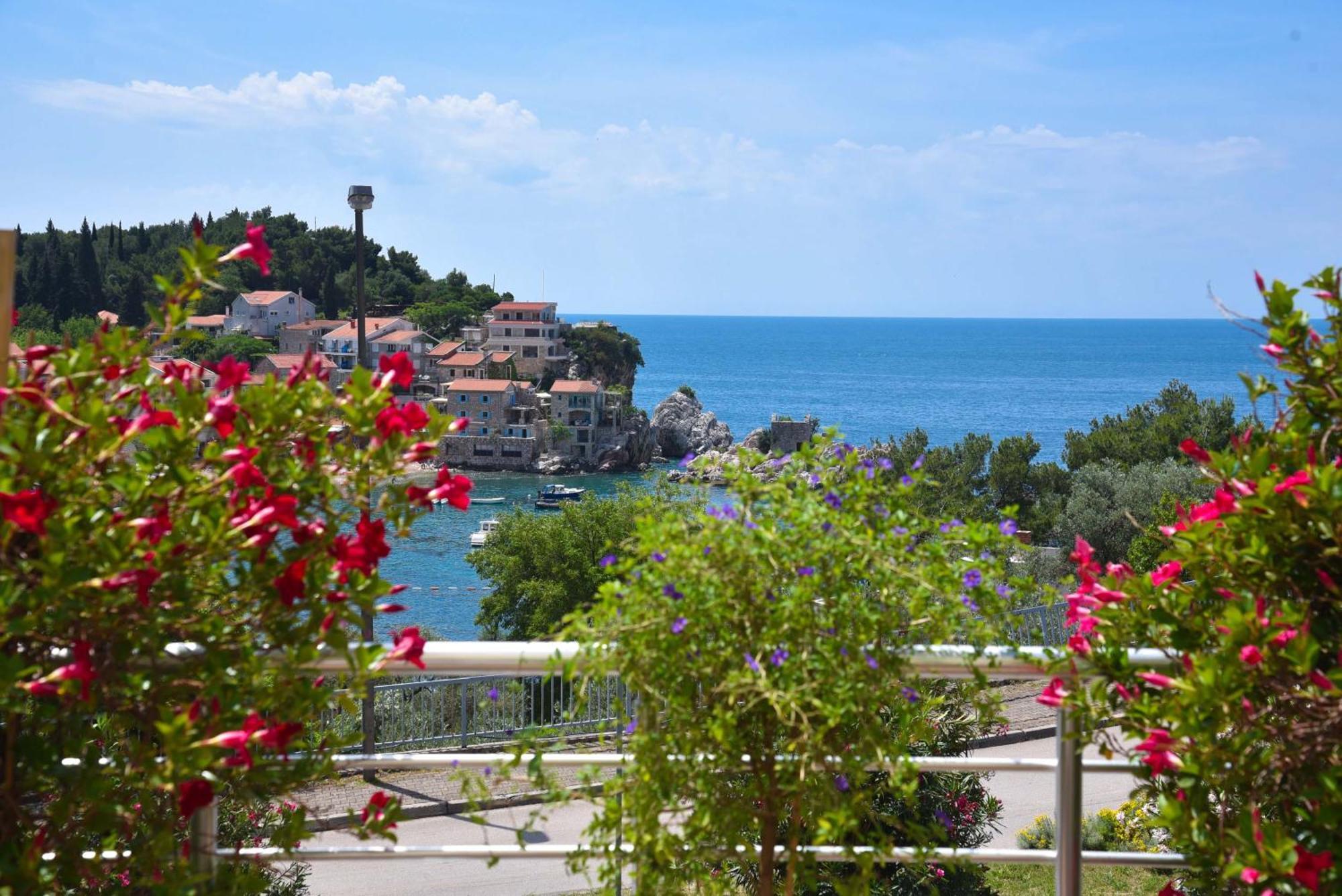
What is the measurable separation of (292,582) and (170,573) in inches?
5.6

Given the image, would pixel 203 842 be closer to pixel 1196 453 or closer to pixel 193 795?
pixel 193 795

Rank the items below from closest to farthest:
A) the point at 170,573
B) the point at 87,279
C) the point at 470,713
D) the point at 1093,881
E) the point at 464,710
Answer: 1. the point at 170,573
2. the point at 1093,881
3. the point at 464,710
4. the point at 470,713
5. the point at 87,279

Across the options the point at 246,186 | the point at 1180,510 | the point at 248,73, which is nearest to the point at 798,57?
the point at 246,186

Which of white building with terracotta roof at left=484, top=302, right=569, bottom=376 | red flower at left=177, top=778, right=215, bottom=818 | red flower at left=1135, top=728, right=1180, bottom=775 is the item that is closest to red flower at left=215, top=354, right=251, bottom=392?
red flower at left=177, top=778, right=215, bottom=818

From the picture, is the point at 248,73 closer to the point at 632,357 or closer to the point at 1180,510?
the point at 632,357

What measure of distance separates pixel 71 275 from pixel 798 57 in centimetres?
4403

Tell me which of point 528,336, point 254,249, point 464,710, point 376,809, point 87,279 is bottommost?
point 464,710

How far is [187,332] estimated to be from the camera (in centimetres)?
147

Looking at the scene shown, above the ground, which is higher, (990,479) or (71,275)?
(71,275)

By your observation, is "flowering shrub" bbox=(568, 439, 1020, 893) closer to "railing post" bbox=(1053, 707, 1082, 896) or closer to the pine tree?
"railing post" bbox=(1053, 707, 1082, 896)

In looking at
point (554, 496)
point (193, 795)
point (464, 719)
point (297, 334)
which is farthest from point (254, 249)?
point (297, 334)

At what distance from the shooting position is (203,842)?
1.56 meters

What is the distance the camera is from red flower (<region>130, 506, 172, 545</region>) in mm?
1270

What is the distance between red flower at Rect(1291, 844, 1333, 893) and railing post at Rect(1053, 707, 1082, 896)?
0.45 m
